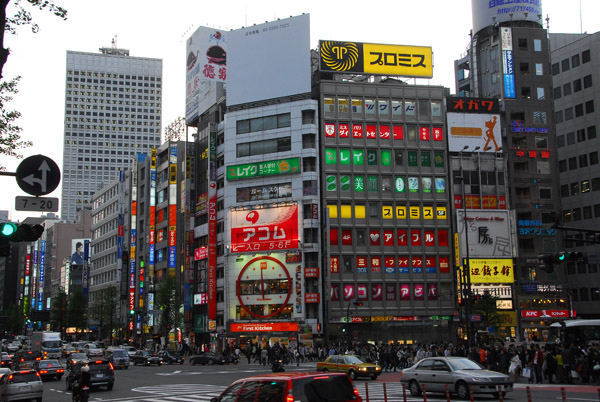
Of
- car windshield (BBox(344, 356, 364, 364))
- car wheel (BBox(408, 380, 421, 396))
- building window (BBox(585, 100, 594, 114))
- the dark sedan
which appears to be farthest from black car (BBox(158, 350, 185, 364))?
building window (BBox(585, 100, 594, 114))

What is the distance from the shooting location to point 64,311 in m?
132

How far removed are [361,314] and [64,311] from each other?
82.2 meters

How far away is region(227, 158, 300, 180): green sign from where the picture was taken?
244 feet

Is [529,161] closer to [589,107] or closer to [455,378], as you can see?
[589,107]

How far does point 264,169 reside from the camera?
250 ft

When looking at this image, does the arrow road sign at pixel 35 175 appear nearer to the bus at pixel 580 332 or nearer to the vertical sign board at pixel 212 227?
the bus at pixel 580 332

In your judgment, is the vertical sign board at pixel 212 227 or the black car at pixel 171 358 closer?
the black car at pixel 171 358

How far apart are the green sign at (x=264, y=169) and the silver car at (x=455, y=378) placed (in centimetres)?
4970

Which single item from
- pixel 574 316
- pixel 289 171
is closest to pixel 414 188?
pixel 289 171

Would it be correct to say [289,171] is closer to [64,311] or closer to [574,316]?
[574,316]

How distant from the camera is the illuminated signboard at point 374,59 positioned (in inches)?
2995

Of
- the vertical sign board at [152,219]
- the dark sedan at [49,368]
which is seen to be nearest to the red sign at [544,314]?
the dark sedan at [49,368]

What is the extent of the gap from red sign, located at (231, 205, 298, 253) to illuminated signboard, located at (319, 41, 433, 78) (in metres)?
17.5

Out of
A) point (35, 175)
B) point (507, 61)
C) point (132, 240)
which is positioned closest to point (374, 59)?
point (507, 61)
